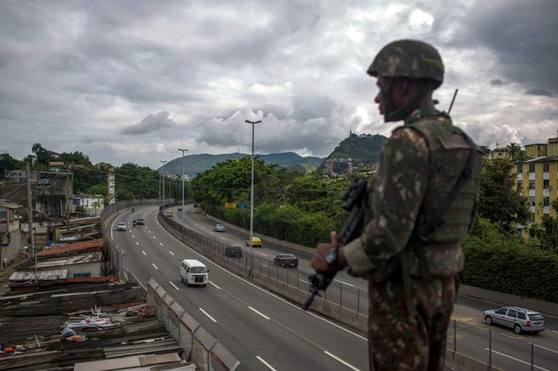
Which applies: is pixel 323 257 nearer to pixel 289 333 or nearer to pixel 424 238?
pixel 424 238

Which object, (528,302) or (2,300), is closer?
(2,300)

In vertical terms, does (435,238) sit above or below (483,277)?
above

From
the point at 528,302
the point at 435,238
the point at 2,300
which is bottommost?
the point at 528,302

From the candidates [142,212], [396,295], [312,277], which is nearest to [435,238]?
[396,295]

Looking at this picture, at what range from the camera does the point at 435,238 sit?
3.38m

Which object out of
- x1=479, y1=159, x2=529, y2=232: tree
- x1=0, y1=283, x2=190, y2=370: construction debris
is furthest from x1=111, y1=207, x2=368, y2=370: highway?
x1=479, y1=159, x2=529, y2=232: tree

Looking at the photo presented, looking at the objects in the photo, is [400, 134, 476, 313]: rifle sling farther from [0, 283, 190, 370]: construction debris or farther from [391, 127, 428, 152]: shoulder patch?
[0, 283, 190, 370]: construction debris

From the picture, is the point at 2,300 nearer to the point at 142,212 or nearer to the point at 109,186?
the point at 142,212

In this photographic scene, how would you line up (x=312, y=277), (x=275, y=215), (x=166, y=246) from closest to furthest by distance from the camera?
(x=312, y=277) → (x=166, y=246) → (x=275, y=215)

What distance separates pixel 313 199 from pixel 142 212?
50.2 meters

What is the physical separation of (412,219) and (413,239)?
241mm

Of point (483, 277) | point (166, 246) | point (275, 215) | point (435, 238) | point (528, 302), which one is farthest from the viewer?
point (275, 215)

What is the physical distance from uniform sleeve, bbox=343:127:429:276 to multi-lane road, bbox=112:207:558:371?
52.2ft

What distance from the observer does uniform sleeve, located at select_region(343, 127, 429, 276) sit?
3150 millimetres
